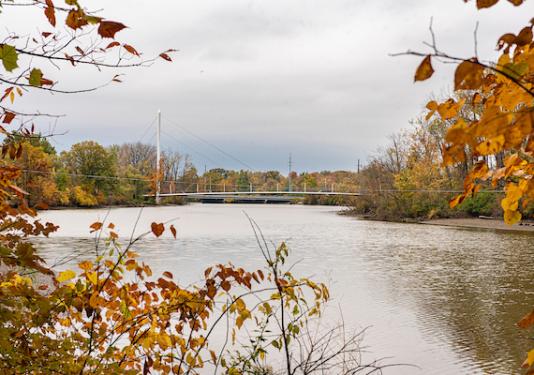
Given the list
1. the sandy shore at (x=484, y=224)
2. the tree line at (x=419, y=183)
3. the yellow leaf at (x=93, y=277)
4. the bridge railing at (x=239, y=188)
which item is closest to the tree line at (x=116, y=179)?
the bridge railing at (x=239, y=188)

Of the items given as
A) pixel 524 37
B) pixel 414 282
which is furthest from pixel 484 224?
pixel 524 37

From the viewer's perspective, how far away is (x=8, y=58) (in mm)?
1199

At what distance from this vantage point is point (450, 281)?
962 cm

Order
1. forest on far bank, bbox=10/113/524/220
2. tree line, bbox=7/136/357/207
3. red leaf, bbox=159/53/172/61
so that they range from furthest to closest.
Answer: tree line, bbox=7/136/357/207 < forest on far bank, bbox=10/113/524/220 < red leaf, bbox=159/53/172/61

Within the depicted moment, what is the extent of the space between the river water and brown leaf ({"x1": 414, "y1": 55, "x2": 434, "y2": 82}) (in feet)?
6.14

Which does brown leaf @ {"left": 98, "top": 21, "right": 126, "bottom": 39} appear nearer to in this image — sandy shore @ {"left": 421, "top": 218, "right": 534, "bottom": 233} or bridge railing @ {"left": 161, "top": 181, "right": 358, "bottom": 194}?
sandy shore @ {"left": 421, "top": 218, "right": 534, "bottom": 233}

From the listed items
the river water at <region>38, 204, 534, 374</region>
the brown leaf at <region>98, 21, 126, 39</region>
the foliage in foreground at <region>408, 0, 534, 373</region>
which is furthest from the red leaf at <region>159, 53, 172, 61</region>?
the foliage in foreground at <region>408, 0, 534, 373</region>

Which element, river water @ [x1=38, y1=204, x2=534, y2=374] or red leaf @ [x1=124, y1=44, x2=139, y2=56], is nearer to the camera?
red leaf @ [x1=124, y1=44, x2=139, y2=56]

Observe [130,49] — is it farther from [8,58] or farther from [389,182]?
[389,182]

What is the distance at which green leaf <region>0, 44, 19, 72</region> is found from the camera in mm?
1192

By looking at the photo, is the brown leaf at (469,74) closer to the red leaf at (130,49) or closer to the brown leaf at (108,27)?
the brown leaf at (108,27)

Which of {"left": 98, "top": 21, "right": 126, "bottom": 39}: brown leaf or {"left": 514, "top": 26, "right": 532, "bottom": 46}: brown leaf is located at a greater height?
{"left": 98, "top": 21, "right": 126, "bottom": 39}: brown leaf

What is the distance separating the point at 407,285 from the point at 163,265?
487 centimetres

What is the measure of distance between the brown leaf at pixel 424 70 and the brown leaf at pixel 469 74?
0.13ft
